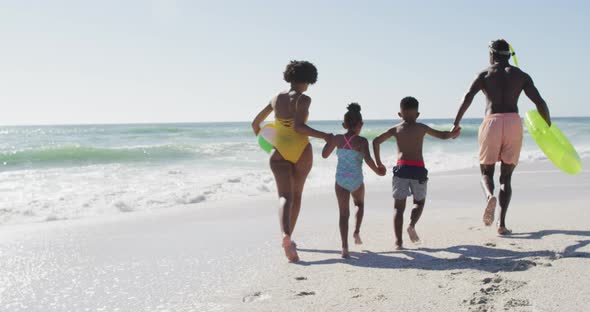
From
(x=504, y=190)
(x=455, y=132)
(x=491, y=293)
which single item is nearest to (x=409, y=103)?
(x=455, y=132)

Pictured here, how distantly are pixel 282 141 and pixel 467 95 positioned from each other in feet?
6.13

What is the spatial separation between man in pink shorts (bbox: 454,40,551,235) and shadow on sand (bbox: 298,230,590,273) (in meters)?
0.71

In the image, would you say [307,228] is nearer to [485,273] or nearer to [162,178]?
[485,273]

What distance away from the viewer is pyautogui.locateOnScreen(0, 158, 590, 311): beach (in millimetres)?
2963

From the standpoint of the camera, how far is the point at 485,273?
130 inches

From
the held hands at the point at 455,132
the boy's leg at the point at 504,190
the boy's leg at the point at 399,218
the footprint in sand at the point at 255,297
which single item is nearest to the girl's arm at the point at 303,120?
the boy's leg at the point at 399,218

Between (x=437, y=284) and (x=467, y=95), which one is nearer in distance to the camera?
(x=437, y=284)

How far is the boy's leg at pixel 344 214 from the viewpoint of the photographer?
157 inches

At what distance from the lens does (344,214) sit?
4.09m

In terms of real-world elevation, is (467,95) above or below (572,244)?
above

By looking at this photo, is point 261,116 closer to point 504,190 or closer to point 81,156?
point 504,190

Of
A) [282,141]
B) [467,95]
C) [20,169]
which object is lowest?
[20,169]

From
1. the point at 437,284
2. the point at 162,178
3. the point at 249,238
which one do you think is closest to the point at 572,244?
the point at 437,284

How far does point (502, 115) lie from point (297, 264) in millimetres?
2316
